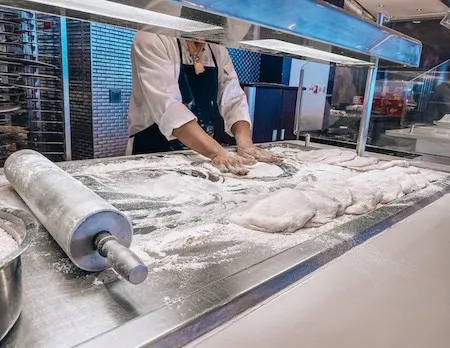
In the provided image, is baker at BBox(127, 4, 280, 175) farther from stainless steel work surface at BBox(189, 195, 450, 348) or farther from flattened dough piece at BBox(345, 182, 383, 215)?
stainless steel work surface at BBox(189, 195, 450, 348)

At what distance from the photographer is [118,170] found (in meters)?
1.26

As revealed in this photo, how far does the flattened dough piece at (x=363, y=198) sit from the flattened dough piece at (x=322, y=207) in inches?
2.2

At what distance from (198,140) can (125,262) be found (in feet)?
3.62

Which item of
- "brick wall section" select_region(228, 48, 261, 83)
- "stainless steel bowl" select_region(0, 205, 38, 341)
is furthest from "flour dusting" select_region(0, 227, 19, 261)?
"brick wall section" select_region(228, 48, 261, 83)

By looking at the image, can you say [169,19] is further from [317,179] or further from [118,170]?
[317,179]

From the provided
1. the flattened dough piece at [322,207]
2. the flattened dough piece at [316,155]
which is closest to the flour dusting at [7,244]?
the flattened dough piece at [322,207]

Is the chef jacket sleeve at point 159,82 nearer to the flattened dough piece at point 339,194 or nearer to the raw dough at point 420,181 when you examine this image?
the flattened dough piece at point 339,194

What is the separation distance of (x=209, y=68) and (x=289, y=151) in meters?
0.62

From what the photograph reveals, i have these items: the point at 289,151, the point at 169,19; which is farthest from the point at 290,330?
the point at 289,151

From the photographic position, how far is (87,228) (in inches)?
22.4

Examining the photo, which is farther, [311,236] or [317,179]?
[317,179]

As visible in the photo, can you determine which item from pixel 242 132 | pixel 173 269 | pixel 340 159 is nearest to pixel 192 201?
pixel 173 269

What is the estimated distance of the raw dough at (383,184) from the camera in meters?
1.09

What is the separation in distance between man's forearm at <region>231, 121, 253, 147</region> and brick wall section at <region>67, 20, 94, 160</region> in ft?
6.59
